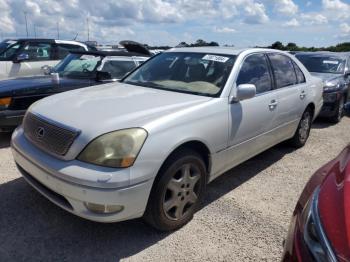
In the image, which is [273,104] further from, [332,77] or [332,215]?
[332,77]

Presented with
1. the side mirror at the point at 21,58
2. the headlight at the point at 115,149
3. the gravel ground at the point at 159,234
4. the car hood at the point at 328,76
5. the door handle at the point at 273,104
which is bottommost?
the gravel ground at the point at 159,234

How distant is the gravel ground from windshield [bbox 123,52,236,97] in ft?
3.99

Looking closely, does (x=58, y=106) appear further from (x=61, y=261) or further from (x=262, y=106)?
(x=262, y=106)

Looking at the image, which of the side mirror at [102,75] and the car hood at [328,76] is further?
the car hood at [328,76]

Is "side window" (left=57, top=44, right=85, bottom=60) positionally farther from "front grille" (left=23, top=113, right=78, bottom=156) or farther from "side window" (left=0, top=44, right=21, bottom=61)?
"front grille" (left=23, top=113, right=78, bottom=156)

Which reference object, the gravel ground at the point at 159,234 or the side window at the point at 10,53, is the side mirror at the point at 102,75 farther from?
the side window at the point at 10,53

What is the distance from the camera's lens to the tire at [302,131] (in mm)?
5414

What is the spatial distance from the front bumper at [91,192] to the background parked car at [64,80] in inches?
98.4

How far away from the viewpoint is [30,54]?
9.30 m

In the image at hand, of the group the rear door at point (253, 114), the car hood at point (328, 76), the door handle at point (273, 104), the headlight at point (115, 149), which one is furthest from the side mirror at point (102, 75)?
the car hood at point (328, 76)

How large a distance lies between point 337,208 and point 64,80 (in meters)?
5.12

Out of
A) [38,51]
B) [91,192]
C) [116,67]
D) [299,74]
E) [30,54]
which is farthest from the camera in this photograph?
[38,51]

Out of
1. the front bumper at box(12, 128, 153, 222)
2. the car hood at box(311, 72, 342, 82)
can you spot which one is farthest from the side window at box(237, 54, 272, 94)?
the car hood at box(311, 72, 342, 82)

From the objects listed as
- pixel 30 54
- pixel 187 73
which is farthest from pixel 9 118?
pixel 30 54
